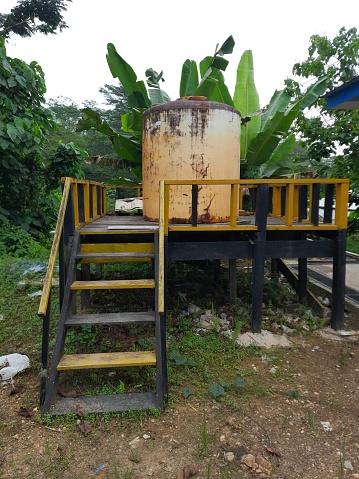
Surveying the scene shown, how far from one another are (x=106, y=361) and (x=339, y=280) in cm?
304

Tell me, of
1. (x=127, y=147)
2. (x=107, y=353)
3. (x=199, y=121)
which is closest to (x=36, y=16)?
(x=127, y=147)

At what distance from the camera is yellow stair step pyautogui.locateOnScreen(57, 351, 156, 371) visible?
2.88 m

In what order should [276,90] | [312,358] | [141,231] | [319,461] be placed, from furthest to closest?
1. [276,90]
2. [141,231]
3. [312,358]
4. [319,461]

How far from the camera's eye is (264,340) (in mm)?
4141

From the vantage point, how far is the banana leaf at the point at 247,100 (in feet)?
24.5

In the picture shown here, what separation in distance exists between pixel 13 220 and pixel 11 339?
5.18 m

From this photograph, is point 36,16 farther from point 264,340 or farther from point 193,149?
point 264,340

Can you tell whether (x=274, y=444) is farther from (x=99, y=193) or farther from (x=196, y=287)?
(x=99, y=193)

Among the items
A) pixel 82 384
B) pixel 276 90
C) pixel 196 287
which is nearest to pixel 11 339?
pixel 82 384

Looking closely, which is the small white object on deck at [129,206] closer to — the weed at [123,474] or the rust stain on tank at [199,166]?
the rust stain on tank at [199,166]

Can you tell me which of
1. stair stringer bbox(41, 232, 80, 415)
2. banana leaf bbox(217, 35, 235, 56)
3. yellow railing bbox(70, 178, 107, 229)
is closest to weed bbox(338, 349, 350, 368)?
stair stringer bbox(41, 232, 80, 415)

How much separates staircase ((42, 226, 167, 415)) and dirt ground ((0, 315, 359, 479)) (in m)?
0.13

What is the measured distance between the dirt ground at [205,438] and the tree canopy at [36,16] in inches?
566

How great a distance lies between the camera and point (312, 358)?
3.80 meters
